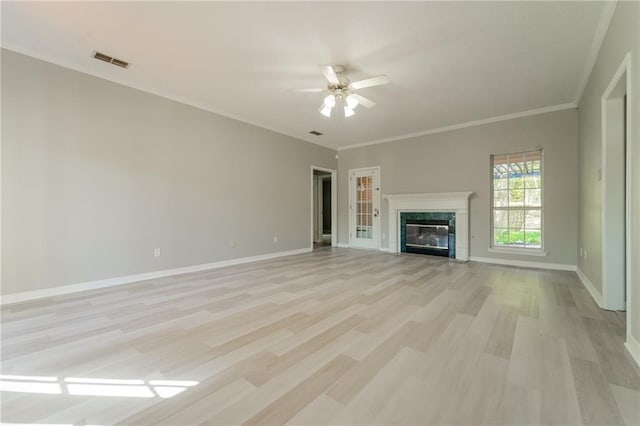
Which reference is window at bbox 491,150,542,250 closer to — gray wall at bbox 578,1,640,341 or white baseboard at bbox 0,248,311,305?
gray wall at bbox 578,1,640,341

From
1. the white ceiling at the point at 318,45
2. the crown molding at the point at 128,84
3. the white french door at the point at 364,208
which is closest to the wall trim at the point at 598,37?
the white ceiling at the point at 318,45

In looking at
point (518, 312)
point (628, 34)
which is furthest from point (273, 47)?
point (518, 312)

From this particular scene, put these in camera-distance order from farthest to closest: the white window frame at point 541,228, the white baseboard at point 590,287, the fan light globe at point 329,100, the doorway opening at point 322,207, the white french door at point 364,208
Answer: the doorway opening at point 322,207 < the white french door at point 364,208 < the white window frame at point 541,228 < the fan light globe at point 329,100 < the white baseboard at point 590,287

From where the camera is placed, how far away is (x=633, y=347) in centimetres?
179

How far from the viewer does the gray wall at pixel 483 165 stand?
439cm

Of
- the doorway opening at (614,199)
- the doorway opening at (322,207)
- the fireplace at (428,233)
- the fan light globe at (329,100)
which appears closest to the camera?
the doorway opening at (614,199)

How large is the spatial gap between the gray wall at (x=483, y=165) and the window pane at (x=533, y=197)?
132 mm

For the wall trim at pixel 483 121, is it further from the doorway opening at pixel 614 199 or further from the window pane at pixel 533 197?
the doorway opening at pixel 614 199

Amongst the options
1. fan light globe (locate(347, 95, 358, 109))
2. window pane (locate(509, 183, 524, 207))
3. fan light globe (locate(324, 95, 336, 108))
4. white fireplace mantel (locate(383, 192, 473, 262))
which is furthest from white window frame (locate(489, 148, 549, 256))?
fan light globe (locate(324, 95, 336, 108))

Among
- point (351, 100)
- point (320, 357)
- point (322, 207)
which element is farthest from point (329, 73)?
point (322, 207)

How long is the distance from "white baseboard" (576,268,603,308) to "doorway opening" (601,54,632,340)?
0.57 ft

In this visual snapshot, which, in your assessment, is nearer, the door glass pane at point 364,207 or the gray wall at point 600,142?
the gray wall at point 600,142

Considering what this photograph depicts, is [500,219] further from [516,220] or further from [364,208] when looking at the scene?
[364,208]

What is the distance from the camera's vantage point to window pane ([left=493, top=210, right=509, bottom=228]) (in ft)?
16.5
